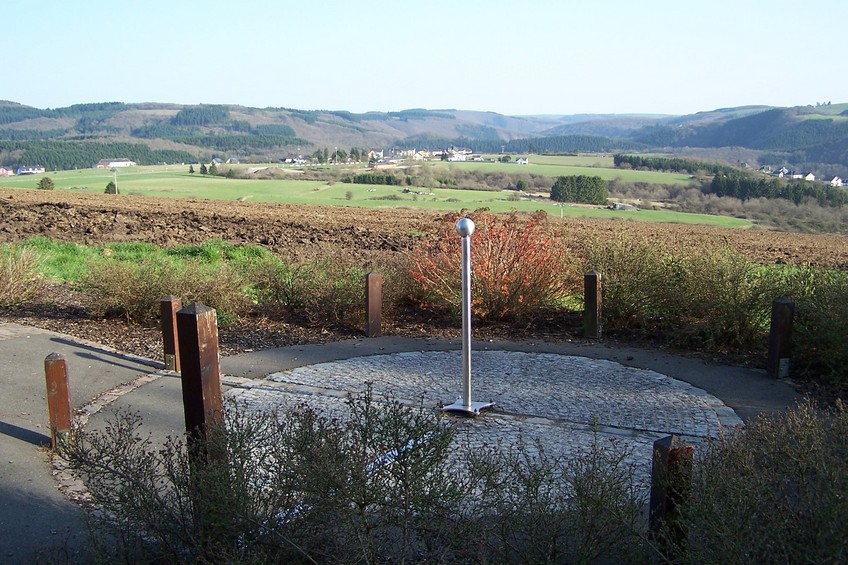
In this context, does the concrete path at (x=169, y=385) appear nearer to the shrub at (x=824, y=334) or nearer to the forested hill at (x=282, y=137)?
the shrub at (x=824, y=334)

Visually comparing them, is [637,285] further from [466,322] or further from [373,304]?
[466,322]

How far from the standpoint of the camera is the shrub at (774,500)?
2.89 m

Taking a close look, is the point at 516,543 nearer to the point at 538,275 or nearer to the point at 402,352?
the point at 402,352

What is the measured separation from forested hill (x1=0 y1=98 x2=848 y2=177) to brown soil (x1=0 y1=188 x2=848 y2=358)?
3696 cm

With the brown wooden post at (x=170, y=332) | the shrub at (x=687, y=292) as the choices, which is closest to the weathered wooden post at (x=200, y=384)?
the brown wooden post at (x=170, y=332)

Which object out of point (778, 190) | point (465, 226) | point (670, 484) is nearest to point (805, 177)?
point (778, 190)

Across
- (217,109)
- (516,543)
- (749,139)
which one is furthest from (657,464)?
(217,109)

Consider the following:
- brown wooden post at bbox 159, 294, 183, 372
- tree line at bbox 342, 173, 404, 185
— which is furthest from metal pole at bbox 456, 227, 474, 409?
tree line at bbox 342, 173, 404, 185

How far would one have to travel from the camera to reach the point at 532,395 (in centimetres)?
771

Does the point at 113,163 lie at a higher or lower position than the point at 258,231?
higher

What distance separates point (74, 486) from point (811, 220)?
132ft

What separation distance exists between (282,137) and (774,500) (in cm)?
14995

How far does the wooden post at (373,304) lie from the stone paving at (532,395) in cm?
96

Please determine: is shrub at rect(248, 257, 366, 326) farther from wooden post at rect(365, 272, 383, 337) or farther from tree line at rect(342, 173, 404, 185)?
tree line at rect(342, 173, 404, 185)
